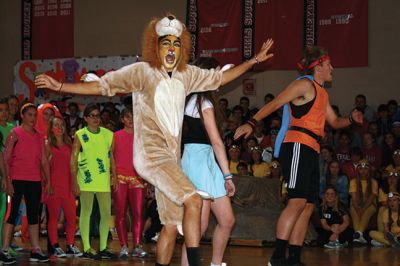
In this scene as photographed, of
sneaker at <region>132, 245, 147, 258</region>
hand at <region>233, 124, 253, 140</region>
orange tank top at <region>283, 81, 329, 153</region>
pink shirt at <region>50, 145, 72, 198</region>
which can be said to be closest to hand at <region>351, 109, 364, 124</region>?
orange tank top at <region>283, 81, 329, 153</region>

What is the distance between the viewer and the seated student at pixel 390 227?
37.5 ft

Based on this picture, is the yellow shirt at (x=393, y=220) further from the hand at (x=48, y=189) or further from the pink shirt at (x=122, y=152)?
the hand at (x=48, y=189)

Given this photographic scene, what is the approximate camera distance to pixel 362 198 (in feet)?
39.4

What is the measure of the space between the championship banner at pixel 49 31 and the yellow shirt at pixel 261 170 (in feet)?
22.6

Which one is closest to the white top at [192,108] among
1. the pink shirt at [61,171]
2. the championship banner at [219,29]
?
the pink shirt at [61,171]

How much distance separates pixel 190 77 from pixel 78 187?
3.70 metres

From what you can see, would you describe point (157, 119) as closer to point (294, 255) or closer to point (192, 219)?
point (192, 219)

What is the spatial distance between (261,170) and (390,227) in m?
2.25

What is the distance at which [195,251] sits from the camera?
5430 mm

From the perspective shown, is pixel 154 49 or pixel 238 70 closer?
pixel 154 49

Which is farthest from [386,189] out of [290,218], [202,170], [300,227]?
[202,170]

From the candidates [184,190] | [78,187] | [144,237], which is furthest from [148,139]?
[144,237]

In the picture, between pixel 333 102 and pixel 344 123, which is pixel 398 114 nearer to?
pixel 333 102

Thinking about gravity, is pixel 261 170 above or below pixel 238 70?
below
